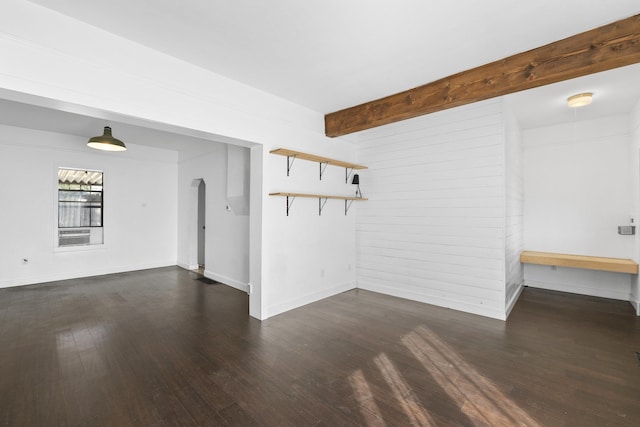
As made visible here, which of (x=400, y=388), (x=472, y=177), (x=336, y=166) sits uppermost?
(x=336, y=166)

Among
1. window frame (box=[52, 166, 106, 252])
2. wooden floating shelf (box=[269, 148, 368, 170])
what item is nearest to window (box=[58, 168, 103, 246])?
window frame (box=[52, 166, 106, 252])

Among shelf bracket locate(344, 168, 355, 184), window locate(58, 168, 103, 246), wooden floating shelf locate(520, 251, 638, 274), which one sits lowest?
wooden floating shelf locate(520, 251, 638, 274)

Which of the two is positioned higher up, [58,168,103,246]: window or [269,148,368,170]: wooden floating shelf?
[269,148,368,170]: wooden floating shelf

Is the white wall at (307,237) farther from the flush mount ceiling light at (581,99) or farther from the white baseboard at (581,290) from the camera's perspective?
the white baseboard at (581,290)

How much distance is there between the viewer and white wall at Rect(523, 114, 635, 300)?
4656 millimetres

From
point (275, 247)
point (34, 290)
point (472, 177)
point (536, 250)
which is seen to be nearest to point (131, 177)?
point (34, 290)

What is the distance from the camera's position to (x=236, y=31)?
99.0 inches

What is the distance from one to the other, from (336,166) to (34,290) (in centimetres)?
583

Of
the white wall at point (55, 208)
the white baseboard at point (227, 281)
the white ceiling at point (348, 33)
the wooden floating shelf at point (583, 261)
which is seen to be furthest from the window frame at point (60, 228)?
the wooden floating shelf at point (583, 261)

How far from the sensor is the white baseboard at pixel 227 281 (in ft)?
17.5

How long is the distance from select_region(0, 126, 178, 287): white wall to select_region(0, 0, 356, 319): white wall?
4605mm

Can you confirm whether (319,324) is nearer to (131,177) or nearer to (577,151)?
(577,151)

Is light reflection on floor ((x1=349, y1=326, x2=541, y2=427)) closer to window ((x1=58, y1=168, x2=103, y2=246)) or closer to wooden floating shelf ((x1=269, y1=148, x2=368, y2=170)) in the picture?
wooden floating shelf ((x1=269, y1=148, x2=368, y2=170))

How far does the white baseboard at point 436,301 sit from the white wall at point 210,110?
1.54 ft
